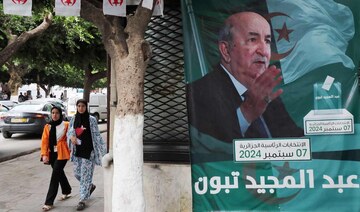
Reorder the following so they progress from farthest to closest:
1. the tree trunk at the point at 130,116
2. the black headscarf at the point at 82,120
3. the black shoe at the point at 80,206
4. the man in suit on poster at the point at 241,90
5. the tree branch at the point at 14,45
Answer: the tree branch at the point at 14,45
the black headscarf at the point at 82,120
the black shoe at the point at 80,206
the man in suit on poster at the point at 241,90
the tree trunk at the point at 130,116

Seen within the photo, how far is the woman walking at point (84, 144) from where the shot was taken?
6.40 metres

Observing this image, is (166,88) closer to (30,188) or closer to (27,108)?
(30,188)

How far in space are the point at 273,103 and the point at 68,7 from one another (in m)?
2.27

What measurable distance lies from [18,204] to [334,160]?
518 cm

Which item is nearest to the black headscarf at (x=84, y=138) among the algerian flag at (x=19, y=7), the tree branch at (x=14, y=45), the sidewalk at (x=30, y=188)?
the sidewalk at (x=30, y=188)

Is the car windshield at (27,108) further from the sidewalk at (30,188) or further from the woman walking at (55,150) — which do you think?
the woman walking at (55,150)

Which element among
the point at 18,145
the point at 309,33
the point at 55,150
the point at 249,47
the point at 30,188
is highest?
the point at 309,33

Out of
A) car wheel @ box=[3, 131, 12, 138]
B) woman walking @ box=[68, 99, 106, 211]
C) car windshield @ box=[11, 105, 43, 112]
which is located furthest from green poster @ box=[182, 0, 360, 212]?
car wheel @ box=[3, 131, 12, 138]

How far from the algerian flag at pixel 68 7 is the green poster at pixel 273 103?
4.07 feet

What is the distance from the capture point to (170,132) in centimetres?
479

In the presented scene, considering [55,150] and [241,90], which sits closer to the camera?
[241,90]

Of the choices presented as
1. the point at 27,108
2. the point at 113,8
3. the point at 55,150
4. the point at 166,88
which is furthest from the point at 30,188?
the point at 27,108

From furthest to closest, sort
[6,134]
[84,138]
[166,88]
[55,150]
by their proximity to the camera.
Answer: [6,134] → [55,150] → [84,138] → [166,88]

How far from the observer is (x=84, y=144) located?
6398mm
